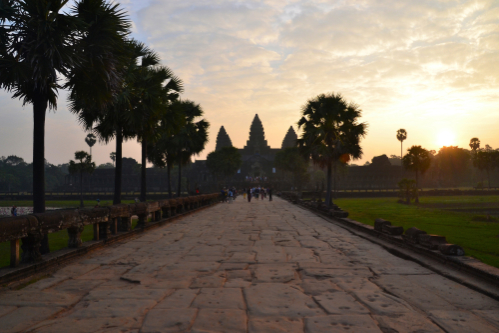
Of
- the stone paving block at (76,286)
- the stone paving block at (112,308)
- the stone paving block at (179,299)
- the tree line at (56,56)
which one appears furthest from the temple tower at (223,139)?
the stone paving block at (112,308)

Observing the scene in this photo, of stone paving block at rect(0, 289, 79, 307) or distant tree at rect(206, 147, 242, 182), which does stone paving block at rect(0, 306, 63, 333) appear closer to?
stone paving block at rect(0, 289, 79, 307)

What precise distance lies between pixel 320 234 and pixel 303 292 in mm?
5825

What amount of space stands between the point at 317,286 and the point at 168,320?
A: 1981 mm

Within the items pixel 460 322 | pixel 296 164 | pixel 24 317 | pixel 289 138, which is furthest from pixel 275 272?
pixel 289 138

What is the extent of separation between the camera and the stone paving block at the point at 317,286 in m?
4.54

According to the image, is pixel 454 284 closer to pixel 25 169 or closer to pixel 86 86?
pixel 86 86

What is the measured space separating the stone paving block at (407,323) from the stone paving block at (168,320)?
1698mm

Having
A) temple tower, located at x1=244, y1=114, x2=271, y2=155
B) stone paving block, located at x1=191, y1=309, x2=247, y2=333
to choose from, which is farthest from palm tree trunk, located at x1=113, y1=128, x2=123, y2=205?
temple tower, located at x1=244, y1=114, x2=271, y2=155

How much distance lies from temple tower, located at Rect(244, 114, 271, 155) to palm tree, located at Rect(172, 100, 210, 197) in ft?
325

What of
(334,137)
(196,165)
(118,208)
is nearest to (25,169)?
(196,165)

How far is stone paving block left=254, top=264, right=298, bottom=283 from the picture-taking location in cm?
514

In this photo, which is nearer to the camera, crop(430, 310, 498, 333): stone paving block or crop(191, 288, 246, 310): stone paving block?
crop(430, 310, 498, 333): stone paving block

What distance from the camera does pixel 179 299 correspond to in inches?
166

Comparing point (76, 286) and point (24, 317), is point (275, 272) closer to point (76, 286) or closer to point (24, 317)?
point (76, 286)
